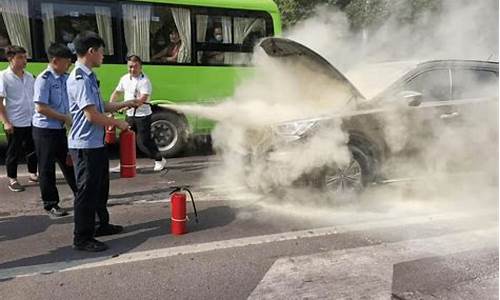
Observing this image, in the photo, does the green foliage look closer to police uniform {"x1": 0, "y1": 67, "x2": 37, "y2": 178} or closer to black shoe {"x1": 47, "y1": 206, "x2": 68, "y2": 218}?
police uniform {"x1": 0, "y1": 67, "x2": 37, "y2": 178}

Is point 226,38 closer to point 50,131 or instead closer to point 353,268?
point 50,131

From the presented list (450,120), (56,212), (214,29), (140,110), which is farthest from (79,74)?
(214,29)

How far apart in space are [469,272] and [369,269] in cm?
76

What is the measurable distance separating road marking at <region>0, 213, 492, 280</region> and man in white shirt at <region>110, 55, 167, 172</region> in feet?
11.7

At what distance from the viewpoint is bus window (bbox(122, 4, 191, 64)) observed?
983cm

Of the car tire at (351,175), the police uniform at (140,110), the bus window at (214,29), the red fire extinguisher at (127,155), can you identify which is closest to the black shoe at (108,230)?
the red fire extinguisher at (127,155)

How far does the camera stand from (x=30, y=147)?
285 inches

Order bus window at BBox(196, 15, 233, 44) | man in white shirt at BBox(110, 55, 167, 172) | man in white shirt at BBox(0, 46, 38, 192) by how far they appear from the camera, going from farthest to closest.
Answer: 1. bus window at BBox(196, 15, 233, 44)
2. man in white shirt at BBox(110, 55, 167, 172)
3. man in white shirt at BBox(0, 46, 38, 192)

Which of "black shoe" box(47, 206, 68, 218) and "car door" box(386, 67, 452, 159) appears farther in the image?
"car door" box(386, 67, 452, 159)

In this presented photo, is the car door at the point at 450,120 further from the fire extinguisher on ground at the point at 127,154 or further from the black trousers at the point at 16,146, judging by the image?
the black trousers at the point at 16,146

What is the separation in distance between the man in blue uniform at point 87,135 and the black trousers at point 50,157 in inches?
38.9

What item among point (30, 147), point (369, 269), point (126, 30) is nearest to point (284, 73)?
point (369, 269)

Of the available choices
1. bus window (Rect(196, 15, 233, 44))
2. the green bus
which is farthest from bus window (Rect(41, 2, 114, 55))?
bus window (Rect(196, 15, 233, 44))

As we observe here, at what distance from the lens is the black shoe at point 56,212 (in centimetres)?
584
